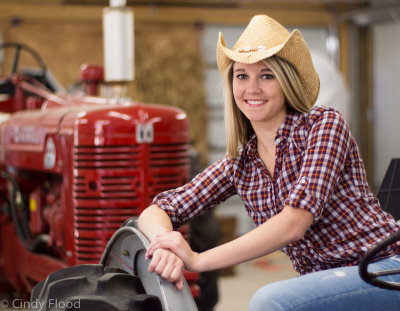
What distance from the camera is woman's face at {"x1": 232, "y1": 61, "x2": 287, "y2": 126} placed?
172 centimetres

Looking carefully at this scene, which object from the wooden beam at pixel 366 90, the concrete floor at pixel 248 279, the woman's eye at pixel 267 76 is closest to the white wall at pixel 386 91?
the wooden beam at pixel 366 90

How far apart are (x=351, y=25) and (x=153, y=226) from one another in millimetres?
7494

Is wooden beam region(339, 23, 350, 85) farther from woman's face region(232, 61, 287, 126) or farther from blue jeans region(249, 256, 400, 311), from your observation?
blue jeans region(249, 256, 400, 311)

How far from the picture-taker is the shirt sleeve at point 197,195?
183cm

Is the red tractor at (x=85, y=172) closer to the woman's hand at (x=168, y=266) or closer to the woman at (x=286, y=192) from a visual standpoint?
the woman at (x=286, y=192)

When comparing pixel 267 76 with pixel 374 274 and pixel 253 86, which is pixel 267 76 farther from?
pixel 374 274

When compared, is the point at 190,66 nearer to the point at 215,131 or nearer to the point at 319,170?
the point at 215,131

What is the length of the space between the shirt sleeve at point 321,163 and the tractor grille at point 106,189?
1218 mm

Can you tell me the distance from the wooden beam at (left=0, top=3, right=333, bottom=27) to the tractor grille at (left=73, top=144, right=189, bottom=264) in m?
5.06

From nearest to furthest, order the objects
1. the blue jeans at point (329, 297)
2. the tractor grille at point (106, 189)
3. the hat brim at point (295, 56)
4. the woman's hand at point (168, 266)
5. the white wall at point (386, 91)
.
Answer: the blue jeans at point (329, 297) → the woman's hand at point (168, 266) → the hat brim at point (295, 56) → the tractor grille at point (106, 189) → the white wall at point (386, 91)

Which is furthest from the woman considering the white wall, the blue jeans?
the white wall

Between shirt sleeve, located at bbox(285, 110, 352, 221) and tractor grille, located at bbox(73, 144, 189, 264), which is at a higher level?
shirt sleeve, located at bbox(285, 110, 352, 221)

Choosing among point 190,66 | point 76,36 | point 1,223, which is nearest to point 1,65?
point 76,36

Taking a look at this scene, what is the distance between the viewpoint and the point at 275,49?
1.68 m
